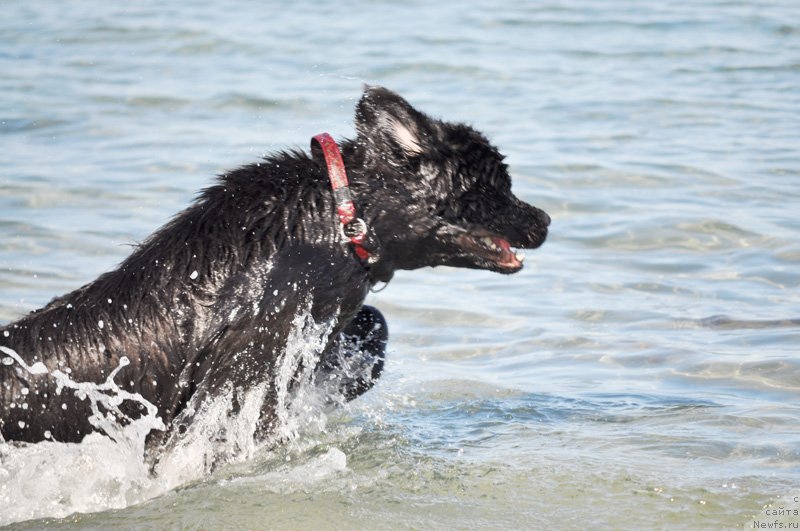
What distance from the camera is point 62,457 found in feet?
15.6

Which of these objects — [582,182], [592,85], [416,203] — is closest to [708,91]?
[592,85]

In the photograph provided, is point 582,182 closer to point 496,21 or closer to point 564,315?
point 564,315

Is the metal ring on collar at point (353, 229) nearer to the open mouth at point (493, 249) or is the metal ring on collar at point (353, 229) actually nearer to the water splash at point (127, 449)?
the water splash at point (127, 449)

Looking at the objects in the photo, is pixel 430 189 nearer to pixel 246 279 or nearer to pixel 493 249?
pixel 493 249

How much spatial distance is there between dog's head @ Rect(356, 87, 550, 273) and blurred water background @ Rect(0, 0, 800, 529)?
1.69ft

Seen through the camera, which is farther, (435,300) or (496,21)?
(496,21)

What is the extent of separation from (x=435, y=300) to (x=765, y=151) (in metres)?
4.03

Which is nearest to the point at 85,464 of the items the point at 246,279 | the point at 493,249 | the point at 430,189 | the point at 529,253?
the point at 246,279

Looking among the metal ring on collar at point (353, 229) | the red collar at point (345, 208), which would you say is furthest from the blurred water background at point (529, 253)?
the metal ring on collar at point (353, 229)

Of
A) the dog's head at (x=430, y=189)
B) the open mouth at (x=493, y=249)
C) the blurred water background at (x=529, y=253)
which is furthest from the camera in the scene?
the open mouth at (x=493, y=249)

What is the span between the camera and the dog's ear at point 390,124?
5.09 m

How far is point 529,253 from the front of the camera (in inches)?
324

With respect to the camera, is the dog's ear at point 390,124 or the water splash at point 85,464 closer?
the water splash at point 85,464

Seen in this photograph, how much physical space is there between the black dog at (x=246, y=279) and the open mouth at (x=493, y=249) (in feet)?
0.05
